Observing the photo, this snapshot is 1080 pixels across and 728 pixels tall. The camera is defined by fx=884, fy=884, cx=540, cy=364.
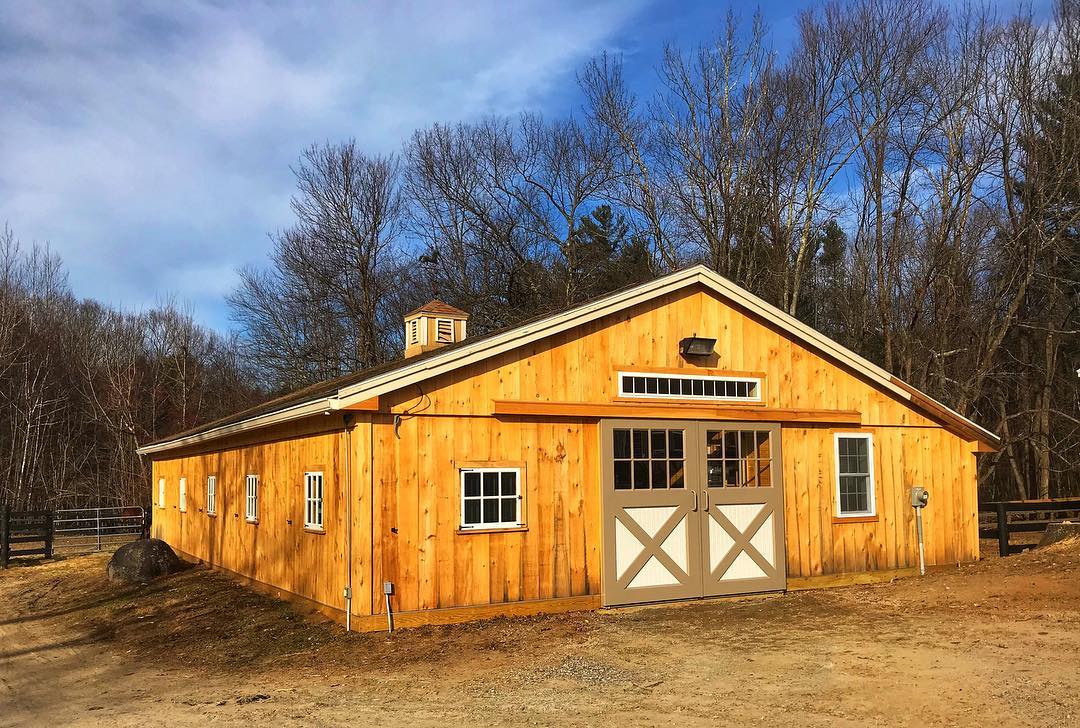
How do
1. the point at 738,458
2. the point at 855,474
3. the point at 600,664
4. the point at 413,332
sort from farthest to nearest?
1. the point at 413,332
2. the point at 855,474
3. the point at 738,458
4. the point at 600,664

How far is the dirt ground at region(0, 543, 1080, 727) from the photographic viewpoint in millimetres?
6844

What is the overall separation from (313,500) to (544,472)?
3.05 m

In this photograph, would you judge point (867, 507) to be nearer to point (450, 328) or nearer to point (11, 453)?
point (450, 328)

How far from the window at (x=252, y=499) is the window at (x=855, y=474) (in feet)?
29.8

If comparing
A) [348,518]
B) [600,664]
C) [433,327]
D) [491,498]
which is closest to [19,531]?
[433,327]

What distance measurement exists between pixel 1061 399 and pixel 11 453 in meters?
36.6

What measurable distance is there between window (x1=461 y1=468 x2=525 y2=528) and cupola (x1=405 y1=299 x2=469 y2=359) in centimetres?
681

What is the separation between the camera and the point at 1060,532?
639 inches

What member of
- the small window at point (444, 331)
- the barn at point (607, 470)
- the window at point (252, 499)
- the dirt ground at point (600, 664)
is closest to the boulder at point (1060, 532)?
the barn at point (607, 470)

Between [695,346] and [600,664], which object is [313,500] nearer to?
[600,664]

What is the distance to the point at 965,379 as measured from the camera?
27375mm

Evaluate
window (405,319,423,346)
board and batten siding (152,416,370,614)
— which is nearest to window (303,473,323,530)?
board and batten siding (152,416,370,614)

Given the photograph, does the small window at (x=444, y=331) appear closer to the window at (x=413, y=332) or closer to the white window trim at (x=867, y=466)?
the window at (x=413, y=332)

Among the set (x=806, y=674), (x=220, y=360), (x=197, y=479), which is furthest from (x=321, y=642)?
(x=220, y=360)
